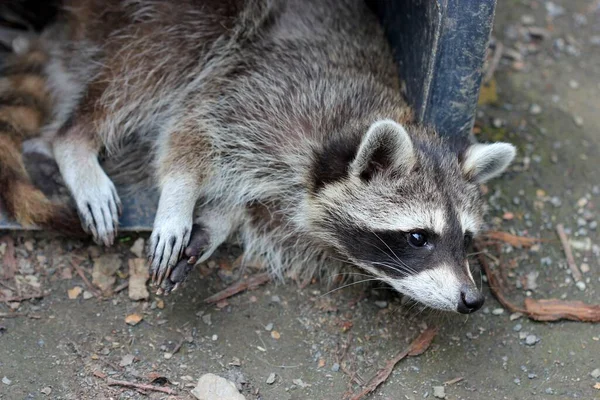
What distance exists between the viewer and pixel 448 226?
3160 millimetres

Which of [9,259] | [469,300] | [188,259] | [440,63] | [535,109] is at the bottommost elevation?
[9,259]

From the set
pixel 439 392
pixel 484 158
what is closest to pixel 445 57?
pixel 484 158

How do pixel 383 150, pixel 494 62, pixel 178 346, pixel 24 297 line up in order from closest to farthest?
pixel 383 150 < pixel 178 346 < pixel 24 297 < pixel 494 62

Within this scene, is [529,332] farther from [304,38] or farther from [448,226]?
[304,38]

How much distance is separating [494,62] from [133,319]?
2799 millimetres

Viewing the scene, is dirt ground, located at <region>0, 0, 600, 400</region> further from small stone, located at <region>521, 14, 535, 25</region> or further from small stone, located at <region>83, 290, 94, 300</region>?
small stone, located at <region>521, 14, 535, 25</region>

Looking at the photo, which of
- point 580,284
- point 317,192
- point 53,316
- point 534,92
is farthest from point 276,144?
point 534,92

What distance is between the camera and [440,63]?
11.3 feet

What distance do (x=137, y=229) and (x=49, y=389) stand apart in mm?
930

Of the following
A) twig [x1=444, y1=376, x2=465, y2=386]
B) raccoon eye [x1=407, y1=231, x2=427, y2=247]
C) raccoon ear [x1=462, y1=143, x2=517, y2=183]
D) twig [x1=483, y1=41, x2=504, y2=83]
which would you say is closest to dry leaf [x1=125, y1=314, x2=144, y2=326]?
raccoon eye [x1=407, y1=231, x2=427, y2=247]

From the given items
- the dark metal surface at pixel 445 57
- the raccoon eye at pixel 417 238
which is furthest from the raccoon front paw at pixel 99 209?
the dark metal surface at pixel 445 57

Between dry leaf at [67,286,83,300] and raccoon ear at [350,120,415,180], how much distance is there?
1.32 metres

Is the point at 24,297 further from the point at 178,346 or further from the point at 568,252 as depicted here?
the point at 568,252

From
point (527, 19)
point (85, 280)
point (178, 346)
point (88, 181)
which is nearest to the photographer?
point (178, 346)
